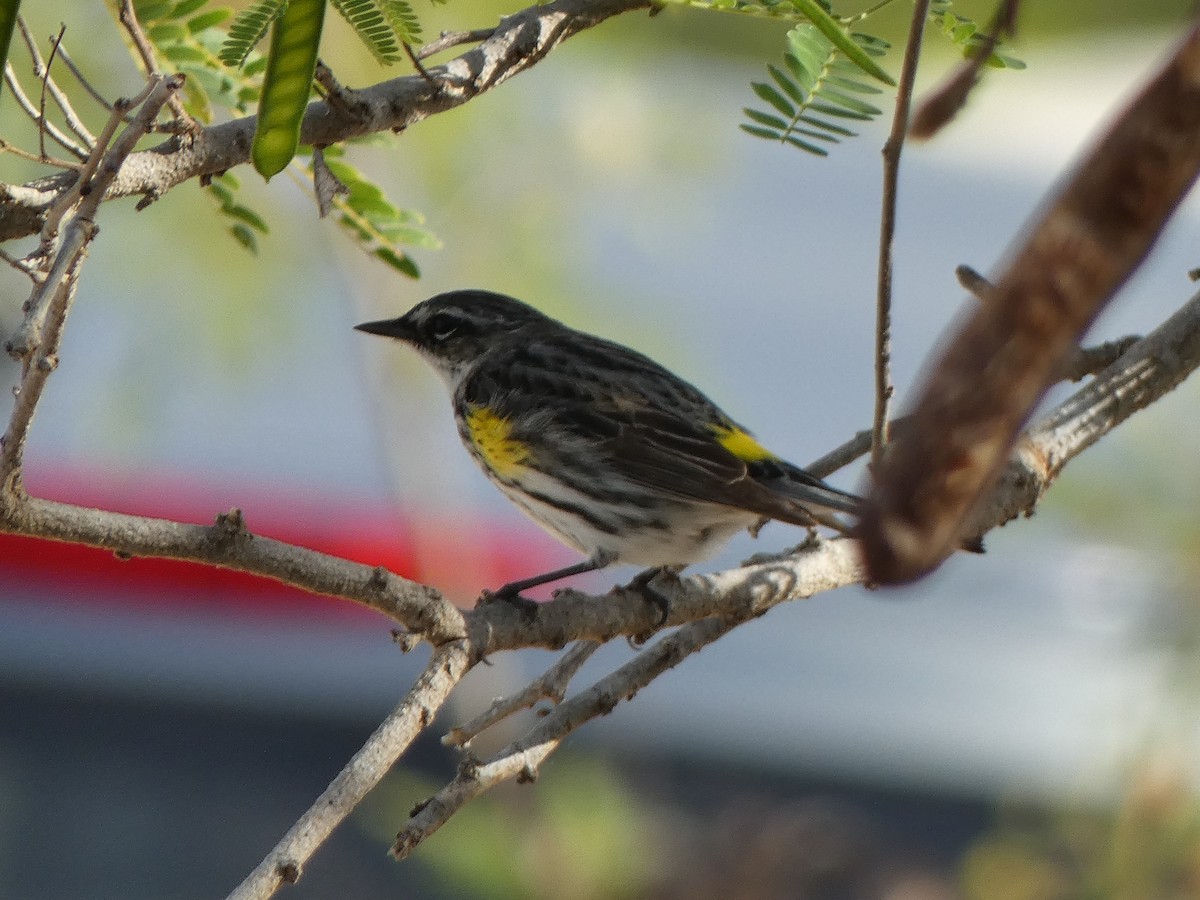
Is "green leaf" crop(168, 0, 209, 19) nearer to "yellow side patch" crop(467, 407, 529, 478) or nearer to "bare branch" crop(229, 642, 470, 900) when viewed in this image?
"bare branch" crop(229, 642, 470, 900)

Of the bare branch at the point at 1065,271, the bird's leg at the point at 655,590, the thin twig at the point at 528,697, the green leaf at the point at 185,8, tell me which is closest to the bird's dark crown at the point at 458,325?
the bird's leg at the point at 655,590

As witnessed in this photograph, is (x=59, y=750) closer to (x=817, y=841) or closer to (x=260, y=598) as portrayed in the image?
(x=260, y=598)

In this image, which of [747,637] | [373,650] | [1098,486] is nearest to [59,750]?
[373,650]

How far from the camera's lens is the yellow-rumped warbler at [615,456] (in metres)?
3.39

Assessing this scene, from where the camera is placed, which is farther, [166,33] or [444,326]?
[444,326]

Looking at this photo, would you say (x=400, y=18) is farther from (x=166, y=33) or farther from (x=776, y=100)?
(x=166, y=33)

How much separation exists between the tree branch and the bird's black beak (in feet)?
7.61

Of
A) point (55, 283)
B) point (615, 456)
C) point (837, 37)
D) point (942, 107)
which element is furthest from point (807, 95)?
point (615, 456)

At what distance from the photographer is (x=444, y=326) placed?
14.5ft

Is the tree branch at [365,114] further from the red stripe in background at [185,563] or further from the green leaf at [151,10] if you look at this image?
the red stripe in background at [185,563]

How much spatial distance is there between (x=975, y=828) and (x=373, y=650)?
105 inches

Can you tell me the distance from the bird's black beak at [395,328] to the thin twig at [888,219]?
2.54 m

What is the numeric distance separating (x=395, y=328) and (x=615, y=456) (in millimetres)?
1068

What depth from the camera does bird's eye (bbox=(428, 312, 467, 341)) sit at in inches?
173
